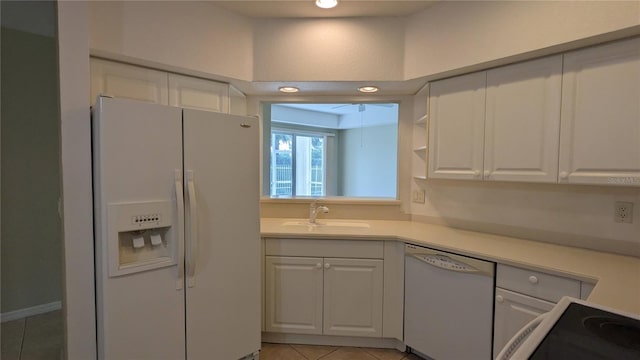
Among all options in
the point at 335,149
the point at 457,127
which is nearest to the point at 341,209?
the point at 457,127

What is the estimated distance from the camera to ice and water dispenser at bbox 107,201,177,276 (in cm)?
154

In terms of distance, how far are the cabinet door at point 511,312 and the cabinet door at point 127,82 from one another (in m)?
2.42

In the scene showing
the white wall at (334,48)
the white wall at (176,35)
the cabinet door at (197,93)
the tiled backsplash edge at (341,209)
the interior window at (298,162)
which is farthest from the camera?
the interior window at (298,162)

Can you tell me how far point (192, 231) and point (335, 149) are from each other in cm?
531

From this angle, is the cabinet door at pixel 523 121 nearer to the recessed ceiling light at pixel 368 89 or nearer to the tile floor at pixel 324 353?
the recessed ceiling light at pixel 368 89

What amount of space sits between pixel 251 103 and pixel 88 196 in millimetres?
1594

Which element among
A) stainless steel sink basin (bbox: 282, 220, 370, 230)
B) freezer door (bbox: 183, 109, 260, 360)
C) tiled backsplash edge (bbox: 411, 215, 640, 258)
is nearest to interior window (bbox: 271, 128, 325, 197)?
stainless steel sink basin (bbox: 282, 220, 370, 230)

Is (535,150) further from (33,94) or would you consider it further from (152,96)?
(33,94)

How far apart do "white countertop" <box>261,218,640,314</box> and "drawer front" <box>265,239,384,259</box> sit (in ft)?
0.16

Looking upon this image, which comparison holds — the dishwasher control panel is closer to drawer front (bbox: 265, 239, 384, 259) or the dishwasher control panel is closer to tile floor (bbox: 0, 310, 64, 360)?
drawer front (bbox: 265, 239, 384, 259)

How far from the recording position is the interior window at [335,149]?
5.64 m

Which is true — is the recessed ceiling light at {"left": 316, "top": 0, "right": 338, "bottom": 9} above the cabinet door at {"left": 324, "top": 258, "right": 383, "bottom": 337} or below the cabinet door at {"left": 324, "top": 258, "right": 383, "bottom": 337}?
above

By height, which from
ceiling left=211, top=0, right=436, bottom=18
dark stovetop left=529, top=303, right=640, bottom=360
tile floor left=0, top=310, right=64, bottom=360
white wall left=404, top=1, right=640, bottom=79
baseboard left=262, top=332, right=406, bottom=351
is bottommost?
tile floor left=0, top=310, right=64, bottom=360

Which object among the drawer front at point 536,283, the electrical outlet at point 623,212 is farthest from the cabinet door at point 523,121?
the drawer front at point 536,283
